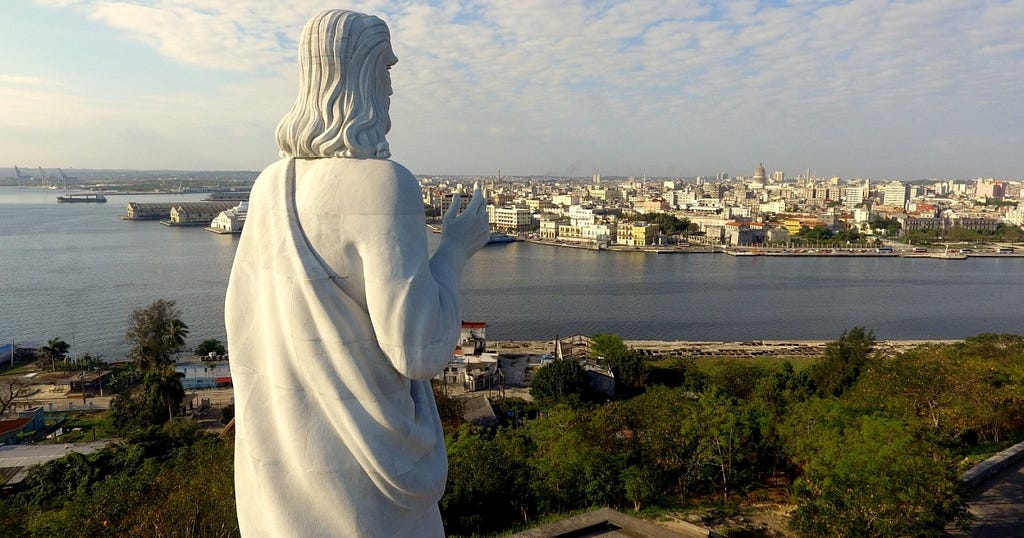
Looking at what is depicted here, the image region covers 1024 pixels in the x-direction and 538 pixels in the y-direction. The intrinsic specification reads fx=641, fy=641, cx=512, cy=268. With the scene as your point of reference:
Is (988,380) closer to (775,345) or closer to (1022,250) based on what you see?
(775,345)

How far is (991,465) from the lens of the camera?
5.16m

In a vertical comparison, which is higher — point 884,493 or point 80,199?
point 80,199

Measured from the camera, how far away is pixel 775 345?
16.9 m

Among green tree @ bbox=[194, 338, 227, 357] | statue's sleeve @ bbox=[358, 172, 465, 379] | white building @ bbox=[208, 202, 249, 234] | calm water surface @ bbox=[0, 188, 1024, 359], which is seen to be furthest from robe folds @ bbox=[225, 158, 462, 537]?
white building @ bbox=[208, 202, 249, 234]

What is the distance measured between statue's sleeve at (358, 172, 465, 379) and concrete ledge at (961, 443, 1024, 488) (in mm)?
5293

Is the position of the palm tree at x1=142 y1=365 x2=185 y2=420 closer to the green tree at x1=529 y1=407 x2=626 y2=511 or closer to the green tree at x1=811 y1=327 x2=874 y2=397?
the green tree at x1=529 y1=407 x2=626 y2=511

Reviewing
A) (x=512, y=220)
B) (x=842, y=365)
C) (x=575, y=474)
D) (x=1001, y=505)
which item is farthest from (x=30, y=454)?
(x=512, y=220)

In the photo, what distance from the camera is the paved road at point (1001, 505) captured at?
4348 mm

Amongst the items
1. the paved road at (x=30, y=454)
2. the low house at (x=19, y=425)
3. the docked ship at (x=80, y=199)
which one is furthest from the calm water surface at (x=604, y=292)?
the docked ship at (x=80, y=199)

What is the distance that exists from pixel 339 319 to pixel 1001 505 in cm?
550

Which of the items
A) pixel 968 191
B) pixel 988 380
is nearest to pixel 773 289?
pixel 988 380

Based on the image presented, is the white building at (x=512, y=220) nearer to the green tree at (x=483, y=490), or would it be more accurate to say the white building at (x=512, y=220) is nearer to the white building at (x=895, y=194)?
the green tree at (x=483, y=490)

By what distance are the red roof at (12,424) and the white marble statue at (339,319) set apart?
11.2 meters

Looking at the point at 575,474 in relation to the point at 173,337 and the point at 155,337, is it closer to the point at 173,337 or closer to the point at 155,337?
the point at 173,337
